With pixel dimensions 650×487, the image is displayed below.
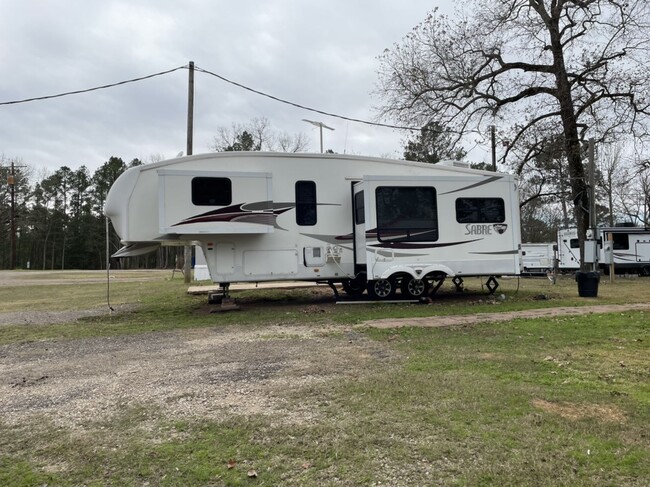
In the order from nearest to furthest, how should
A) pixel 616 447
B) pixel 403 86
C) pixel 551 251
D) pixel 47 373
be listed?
1. pixel 616 447
2. pixel 47 373
3. pixel 403 86
4. pixel 551 251

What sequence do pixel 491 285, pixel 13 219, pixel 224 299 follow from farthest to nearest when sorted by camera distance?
pixel 13 219, pixel 491 285, pixel 224 299

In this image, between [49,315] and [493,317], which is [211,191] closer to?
[49,315]

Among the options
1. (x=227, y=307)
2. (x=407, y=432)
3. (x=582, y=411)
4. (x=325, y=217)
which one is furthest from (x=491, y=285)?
(x=407, y=432)

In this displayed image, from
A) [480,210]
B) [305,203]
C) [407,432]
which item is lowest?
[407,432]

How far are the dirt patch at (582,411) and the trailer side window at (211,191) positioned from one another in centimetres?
704

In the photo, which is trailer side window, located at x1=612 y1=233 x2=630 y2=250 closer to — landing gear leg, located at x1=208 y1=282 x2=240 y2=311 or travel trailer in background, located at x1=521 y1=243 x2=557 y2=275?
travel trailer in background, located at x1=521 y1=243 x2=557 y2=275

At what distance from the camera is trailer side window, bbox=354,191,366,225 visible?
10.1 meters

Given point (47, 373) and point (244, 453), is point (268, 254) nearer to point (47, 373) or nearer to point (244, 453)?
point (47, 373)

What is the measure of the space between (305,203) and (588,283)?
24.5ft

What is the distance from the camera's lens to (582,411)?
11.8 feet

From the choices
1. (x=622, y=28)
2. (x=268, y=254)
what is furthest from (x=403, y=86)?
(x=268, y=254)

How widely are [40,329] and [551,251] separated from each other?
86.7ft

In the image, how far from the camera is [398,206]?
10258 millimetres

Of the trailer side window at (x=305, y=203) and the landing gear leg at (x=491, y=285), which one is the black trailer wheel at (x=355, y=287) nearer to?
the trailer side window at (x=305, y=203)
